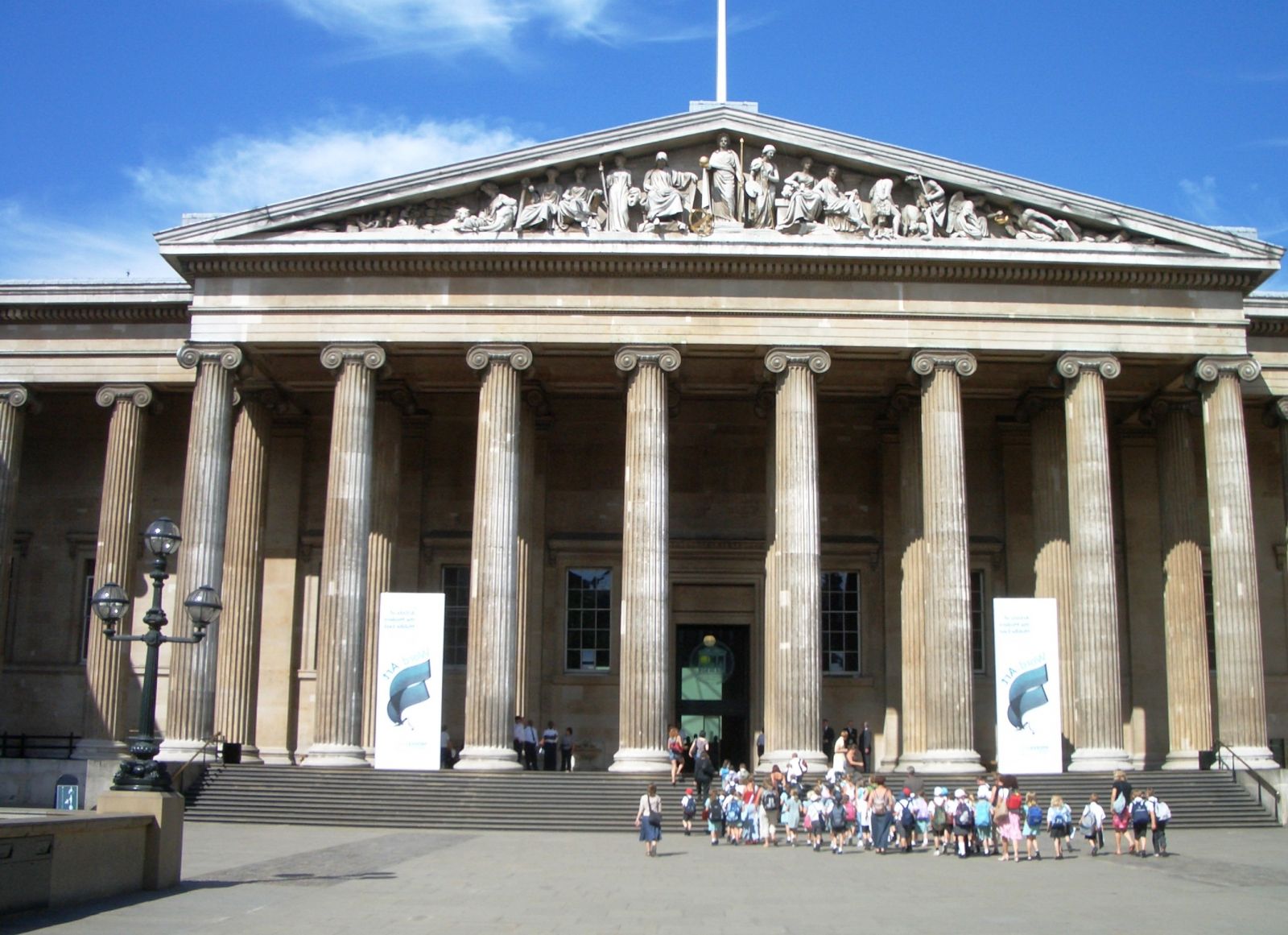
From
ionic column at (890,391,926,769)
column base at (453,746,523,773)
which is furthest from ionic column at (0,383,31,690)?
ionic column at (890,391,926,769)

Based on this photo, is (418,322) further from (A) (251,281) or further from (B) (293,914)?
(B) (293,914)

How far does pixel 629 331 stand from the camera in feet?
109

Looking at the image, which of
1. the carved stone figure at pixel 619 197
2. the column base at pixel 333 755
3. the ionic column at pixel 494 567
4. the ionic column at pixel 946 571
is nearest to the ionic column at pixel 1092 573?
the ionic column at pixel 946 571

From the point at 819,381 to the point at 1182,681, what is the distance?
11.4 m

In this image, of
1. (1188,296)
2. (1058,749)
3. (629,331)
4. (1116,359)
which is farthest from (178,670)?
(1188,296)

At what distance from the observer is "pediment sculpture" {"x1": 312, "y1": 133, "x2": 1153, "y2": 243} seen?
33219 millimetres

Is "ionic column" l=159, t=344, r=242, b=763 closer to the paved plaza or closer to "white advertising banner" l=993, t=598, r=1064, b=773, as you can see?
the paved plaza

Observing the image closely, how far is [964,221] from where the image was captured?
33344 millimetres

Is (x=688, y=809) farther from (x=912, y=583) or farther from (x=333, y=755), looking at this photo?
(x=912, y=583)

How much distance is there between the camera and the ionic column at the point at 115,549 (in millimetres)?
34875

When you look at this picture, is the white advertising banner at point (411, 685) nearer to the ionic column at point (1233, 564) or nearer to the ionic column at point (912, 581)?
the ionic column at point (912, 581)

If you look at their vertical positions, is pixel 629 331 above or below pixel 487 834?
above

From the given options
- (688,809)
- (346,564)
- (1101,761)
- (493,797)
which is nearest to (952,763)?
(1101,761)

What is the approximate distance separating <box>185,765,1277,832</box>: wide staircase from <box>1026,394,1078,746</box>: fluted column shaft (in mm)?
3785
